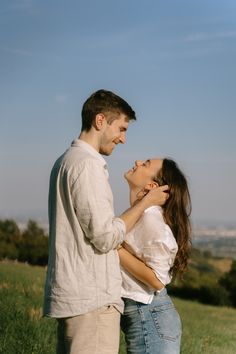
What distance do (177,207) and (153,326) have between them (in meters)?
0.59

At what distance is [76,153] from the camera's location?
3.09 m

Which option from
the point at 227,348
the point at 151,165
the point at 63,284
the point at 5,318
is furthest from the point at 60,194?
the point at 227,348

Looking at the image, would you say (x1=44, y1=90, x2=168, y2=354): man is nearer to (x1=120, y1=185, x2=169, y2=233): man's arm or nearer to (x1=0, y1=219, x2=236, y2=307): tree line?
(x1=120, y1=185, x2=169, y2=233): man's arm

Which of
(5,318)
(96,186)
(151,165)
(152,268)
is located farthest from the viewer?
(5,318)

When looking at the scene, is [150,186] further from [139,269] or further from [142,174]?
[139,269]

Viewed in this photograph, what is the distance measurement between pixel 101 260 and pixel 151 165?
68 centimetres

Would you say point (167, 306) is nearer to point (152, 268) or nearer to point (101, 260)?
point (152, 268)

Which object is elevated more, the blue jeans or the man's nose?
the man's nose

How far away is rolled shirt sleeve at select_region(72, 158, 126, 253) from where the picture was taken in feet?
9.79

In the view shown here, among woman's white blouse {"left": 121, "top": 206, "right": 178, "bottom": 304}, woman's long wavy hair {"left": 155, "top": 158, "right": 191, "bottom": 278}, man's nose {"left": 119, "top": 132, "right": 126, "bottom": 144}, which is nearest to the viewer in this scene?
man's nose {"left": 119, "top": 132, "right": 126, "bottom": 144}

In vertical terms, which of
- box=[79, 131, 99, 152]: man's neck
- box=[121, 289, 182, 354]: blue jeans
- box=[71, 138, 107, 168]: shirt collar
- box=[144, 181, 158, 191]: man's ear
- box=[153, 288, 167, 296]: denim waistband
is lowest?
box=[121, 289, 182, 354]: blue jeans

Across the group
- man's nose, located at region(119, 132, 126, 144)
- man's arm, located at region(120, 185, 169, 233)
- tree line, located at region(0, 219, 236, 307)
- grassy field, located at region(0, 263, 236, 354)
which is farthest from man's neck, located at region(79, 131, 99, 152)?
tree line, located at region(0, 219, 236, 307)

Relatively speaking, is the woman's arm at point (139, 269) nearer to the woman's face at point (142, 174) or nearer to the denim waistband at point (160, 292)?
the denim waistband at point (160, 292)

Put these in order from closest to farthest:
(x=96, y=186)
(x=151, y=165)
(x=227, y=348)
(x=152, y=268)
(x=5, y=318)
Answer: (x=96, y=186) → (x=152, y=268) → (x=151, y=165) → (x=5, y=318) → (x=227, y=348)
